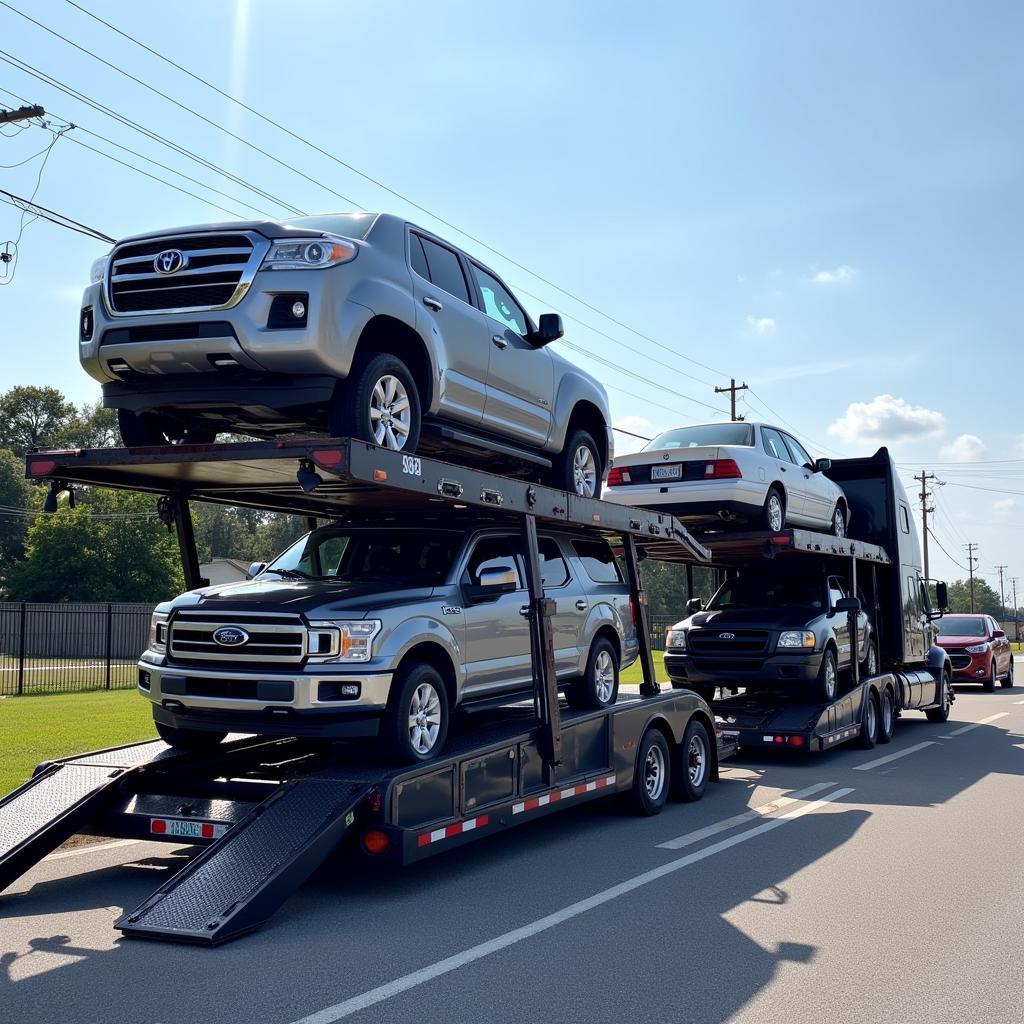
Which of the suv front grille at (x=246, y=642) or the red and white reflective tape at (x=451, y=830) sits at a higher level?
the suv front grille at (x=246, y=642)

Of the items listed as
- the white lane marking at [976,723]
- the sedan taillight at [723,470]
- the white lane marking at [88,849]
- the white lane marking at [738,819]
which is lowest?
the white lane marking at [976,723]

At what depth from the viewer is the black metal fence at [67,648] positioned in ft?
71.9

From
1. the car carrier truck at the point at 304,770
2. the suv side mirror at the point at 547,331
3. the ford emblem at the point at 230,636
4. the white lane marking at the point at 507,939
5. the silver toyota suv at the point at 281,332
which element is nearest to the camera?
the white lane marking at the point at 507,939

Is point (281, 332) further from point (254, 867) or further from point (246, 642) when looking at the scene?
point (254, 867)

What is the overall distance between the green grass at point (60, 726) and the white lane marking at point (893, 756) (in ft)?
26.8

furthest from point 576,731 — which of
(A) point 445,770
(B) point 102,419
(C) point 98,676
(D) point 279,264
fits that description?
(B) point 102,419

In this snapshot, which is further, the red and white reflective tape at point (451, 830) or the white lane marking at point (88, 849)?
the white lane marking at point (88, 849)

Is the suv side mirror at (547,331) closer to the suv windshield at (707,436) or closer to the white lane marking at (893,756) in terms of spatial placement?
the suv windshield at (707,436)

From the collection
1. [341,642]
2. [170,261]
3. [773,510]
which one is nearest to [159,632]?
[341,642]

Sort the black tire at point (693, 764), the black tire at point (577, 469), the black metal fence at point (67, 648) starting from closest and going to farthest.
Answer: the black tire at point (577, 469) < the black tire at point (693, 764) < the black metal fence at point (67, 648)

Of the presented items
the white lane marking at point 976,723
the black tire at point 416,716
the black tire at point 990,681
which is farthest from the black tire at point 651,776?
the black tire at point 990,681

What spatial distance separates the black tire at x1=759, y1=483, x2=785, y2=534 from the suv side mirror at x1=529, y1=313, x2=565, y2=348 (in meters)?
5.22

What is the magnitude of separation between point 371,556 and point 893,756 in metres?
8.68

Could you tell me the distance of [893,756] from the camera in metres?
14.1
